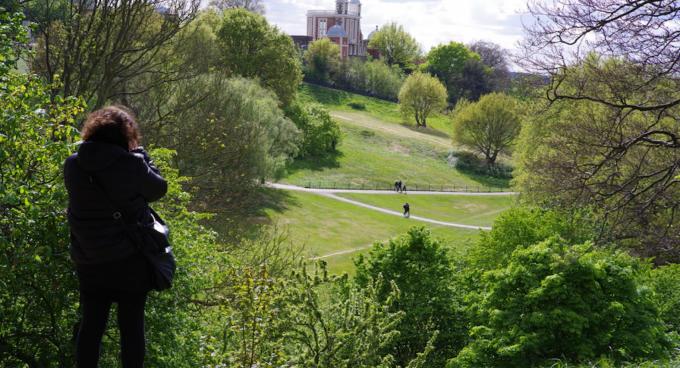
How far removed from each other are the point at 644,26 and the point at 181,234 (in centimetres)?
807

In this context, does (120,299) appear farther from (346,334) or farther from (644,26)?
(644,26)

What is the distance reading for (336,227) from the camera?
4334 cm

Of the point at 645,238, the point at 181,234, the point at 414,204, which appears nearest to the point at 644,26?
the point at 181,234

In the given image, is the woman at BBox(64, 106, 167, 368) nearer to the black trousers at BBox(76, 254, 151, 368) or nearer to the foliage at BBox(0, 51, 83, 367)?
the black trousers at BBox(76, 254, 151, 368)

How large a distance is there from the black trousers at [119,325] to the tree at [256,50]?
51159mm

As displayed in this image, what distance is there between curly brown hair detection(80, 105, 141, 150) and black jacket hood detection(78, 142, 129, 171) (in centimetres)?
9

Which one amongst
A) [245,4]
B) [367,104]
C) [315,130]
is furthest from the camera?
[367,104]

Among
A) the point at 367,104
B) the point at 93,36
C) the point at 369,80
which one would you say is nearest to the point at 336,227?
the point at 93,36

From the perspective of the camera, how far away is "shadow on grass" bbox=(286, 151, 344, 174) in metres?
62.1

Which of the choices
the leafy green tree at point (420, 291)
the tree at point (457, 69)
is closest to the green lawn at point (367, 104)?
the tree at point (457, 69)

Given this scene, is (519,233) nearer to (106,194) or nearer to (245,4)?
(106,194)

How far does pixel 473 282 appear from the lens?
54.2 ft

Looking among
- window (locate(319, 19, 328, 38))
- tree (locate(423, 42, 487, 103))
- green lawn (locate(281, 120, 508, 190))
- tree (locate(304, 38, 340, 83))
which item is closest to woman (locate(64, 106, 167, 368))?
green lawn (locate(281, 120, 508, 190))

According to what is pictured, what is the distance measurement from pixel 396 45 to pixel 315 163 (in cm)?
7586
